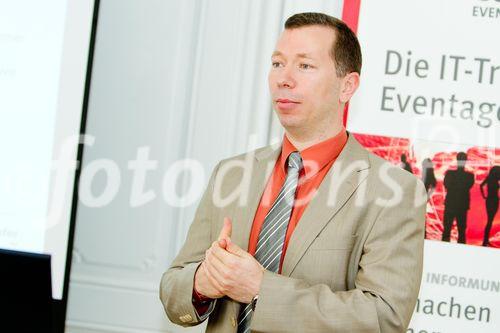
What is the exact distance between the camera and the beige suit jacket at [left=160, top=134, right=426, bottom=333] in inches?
83.3

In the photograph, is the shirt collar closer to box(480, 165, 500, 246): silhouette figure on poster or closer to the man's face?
the man's face

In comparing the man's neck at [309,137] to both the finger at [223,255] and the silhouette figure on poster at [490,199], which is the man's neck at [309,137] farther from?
the silhouette figure on poster at [490,199]

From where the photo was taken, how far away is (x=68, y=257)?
2.74 metres

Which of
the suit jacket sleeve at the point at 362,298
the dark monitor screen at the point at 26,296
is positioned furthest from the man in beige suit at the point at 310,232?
the dark monitor screen at the point at 26,296

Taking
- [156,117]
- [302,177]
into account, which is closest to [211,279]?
[302,177]

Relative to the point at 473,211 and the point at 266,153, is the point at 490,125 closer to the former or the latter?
the point at 473,211

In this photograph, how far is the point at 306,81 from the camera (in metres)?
2.46

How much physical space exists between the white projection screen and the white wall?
0.62m

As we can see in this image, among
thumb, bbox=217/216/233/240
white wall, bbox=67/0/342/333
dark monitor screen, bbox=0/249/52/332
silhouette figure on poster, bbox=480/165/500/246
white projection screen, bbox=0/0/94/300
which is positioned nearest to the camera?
thumb, bbox=217/216/233/240

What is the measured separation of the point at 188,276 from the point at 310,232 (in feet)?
1.41

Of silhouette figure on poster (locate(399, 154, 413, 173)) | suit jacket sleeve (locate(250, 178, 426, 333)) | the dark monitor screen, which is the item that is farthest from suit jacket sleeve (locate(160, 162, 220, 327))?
silhouette figure on poster (locate(399, 154, 413, 173))

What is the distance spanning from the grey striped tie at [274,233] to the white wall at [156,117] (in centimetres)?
91

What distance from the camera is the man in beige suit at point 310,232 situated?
83.7 inches

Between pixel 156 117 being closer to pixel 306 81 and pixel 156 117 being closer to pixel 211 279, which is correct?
pixel 306 81
